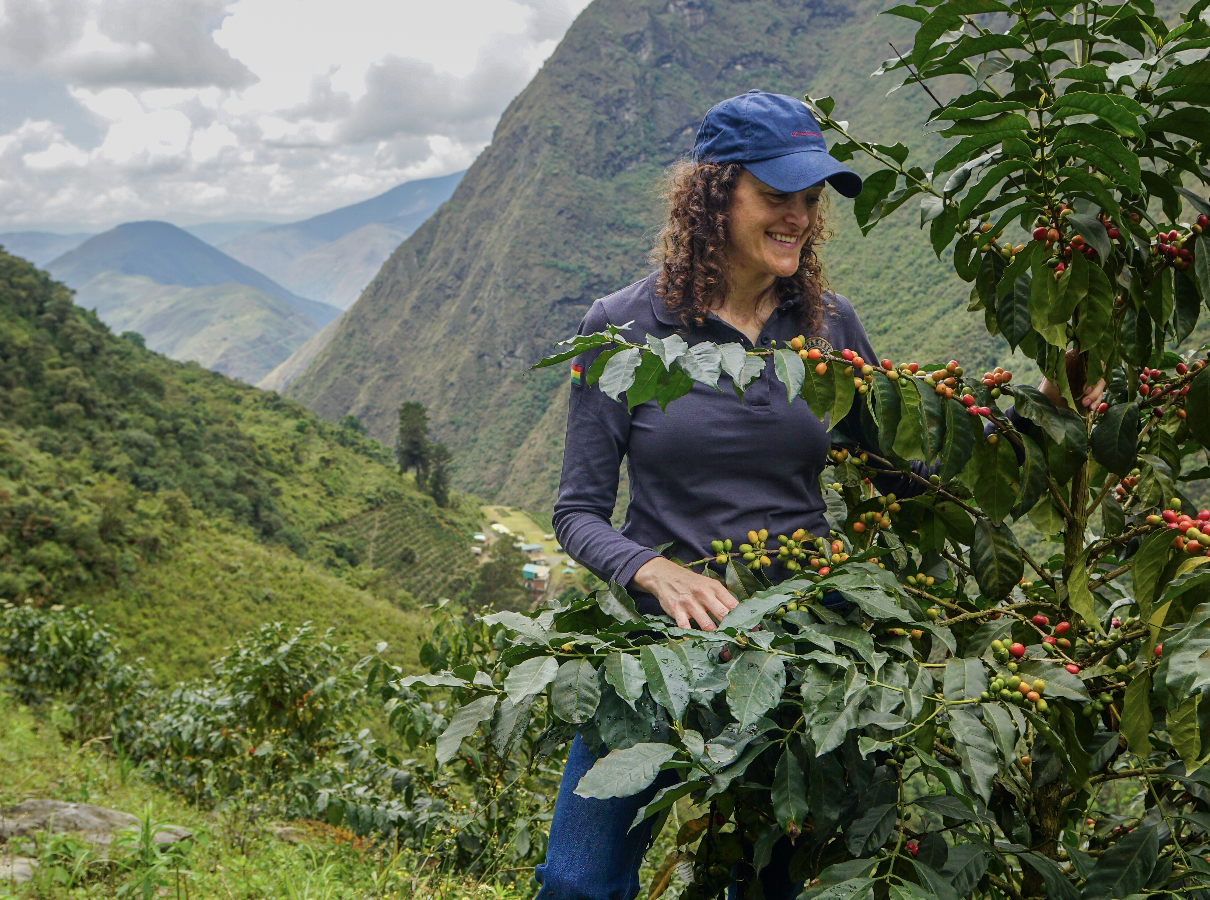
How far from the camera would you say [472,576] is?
152ft

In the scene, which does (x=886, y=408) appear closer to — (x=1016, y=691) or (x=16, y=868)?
(x=1016, y=691)

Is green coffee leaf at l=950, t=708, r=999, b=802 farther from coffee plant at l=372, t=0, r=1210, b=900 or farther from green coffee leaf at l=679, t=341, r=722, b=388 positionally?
green coffee leaf at l=679, t=341, r=722, b=388

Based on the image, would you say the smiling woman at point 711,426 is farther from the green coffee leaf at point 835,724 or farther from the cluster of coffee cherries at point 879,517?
the green coffee leaf at point 835,724

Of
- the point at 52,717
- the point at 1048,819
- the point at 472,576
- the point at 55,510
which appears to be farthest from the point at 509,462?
the point at 1048,819

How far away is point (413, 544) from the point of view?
5519 cm

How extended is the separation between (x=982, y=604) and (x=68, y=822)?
12.7 ft

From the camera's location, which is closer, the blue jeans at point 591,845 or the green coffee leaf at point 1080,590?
the green coffee leaf at point 1080,590

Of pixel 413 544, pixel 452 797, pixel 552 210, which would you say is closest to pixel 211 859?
pixel 452 797

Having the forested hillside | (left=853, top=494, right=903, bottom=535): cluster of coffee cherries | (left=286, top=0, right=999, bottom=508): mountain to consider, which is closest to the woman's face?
(left=853, top=494, right=903, bottom=535): cluster of coffee cherries

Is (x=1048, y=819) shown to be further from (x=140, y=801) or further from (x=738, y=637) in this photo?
(x=140, y=801)

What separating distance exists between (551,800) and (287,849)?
1434 mm

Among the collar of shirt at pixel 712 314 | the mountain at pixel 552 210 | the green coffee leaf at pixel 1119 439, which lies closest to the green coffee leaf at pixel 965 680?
the green coffee leaf at pixel 1119 439

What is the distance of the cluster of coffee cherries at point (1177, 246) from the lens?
126 cm

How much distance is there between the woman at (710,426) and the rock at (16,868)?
88.6 inches
